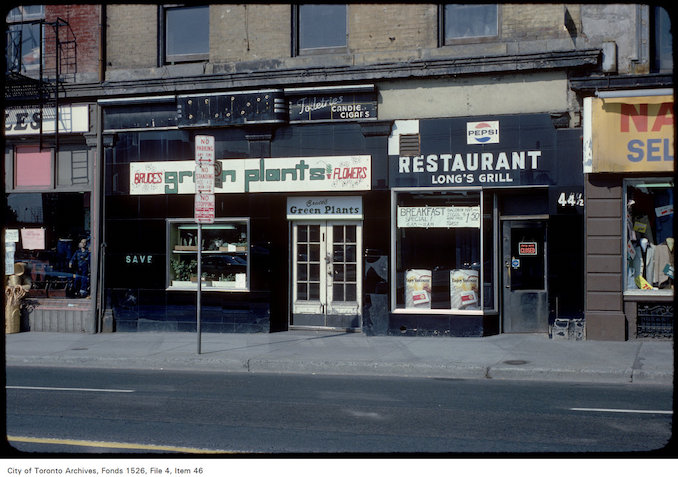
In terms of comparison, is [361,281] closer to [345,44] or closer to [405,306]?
[405,306]

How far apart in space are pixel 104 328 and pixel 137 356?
371 centimetres

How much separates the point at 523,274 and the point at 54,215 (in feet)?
32.8

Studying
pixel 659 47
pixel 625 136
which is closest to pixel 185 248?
pixel 625 136

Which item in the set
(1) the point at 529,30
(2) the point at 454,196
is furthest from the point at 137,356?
(1) the point at 529,30

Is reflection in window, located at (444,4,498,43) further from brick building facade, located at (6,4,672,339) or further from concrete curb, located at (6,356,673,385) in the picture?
concrete curb, located at (6,356,673,385)

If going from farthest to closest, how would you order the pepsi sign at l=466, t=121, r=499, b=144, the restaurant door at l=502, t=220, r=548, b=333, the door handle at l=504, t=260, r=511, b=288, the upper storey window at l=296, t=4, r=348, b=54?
the upper storey window at l=296, t=4, r=348, b=54 < the door handle at l=504, t=260, r=511, b=288 < the restaurant door at l=502, t=220, r=548, b=333 < the pepsi sign at l=466, t=121, r=499, b=144

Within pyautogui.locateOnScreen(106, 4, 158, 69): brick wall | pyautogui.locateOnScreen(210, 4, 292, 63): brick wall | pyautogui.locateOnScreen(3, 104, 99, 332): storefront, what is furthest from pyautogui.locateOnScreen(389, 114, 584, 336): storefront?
pyautogui.locateOnScreen(3, 104, 99, 332): storefront

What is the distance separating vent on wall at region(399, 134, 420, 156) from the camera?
45.1 ft

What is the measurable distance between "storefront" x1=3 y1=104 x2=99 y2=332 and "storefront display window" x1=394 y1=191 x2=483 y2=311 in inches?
259

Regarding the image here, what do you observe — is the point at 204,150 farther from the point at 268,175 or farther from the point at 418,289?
the point at 418,289

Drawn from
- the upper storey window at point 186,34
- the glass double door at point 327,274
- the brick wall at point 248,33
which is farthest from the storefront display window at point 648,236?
the upper storey window at point 186,34

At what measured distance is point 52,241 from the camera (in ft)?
52.5

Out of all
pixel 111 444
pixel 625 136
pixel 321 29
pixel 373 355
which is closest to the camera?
pixel 111 444

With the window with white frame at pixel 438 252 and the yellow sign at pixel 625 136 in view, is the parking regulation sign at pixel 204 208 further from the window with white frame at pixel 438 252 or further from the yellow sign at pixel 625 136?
the yellow sign at pixel 625 136
